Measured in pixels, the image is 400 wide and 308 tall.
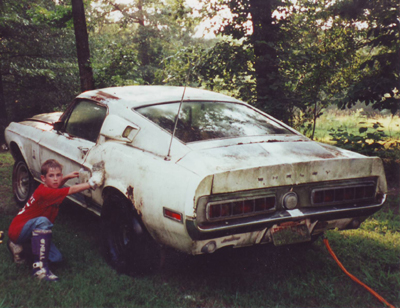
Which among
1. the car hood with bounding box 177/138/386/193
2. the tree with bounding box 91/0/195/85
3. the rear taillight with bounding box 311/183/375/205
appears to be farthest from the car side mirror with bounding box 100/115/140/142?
the tree with bounding box 91/0/195/85

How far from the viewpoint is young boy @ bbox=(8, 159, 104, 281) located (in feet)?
10.2

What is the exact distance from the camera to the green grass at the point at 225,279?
9.36 feet

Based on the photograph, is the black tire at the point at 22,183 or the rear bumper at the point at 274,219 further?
the black tire at the point at 22,183

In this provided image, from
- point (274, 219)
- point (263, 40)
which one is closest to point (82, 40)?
point (263, 40)

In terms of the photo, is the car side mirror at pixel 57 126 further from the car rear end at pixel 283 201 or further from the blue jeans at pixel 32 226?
the car rear end at pixel 283 201

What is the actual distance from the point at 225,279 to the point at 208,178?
3.83 ft

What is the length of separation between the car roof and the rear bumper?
4.90 ft

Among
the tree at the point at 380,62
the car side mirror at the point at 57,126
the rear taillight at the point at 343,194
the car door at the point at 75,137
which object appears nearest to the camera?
the rear taillight at the point at 343,194

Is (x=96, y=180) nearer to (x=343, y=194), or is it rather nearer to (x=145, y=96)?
(x=145, y=96)

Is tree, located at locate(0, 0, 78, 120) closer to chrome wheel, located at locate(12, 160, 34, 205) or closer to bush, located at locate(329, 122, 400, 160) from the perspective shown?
chrome wheel, located at locate(12, 160, 34, 205)

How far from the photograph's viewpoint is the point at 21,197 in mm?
5137

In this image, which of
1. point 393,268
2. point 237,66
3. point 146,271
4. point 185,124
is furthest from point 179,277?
point 237,66

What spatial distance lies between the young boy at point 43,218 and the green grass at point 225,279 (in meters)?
0.13

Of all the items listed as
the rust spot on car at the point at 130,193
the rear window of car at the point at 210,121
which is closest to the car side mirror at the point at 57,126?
the rear window of car at the point at 210,121
